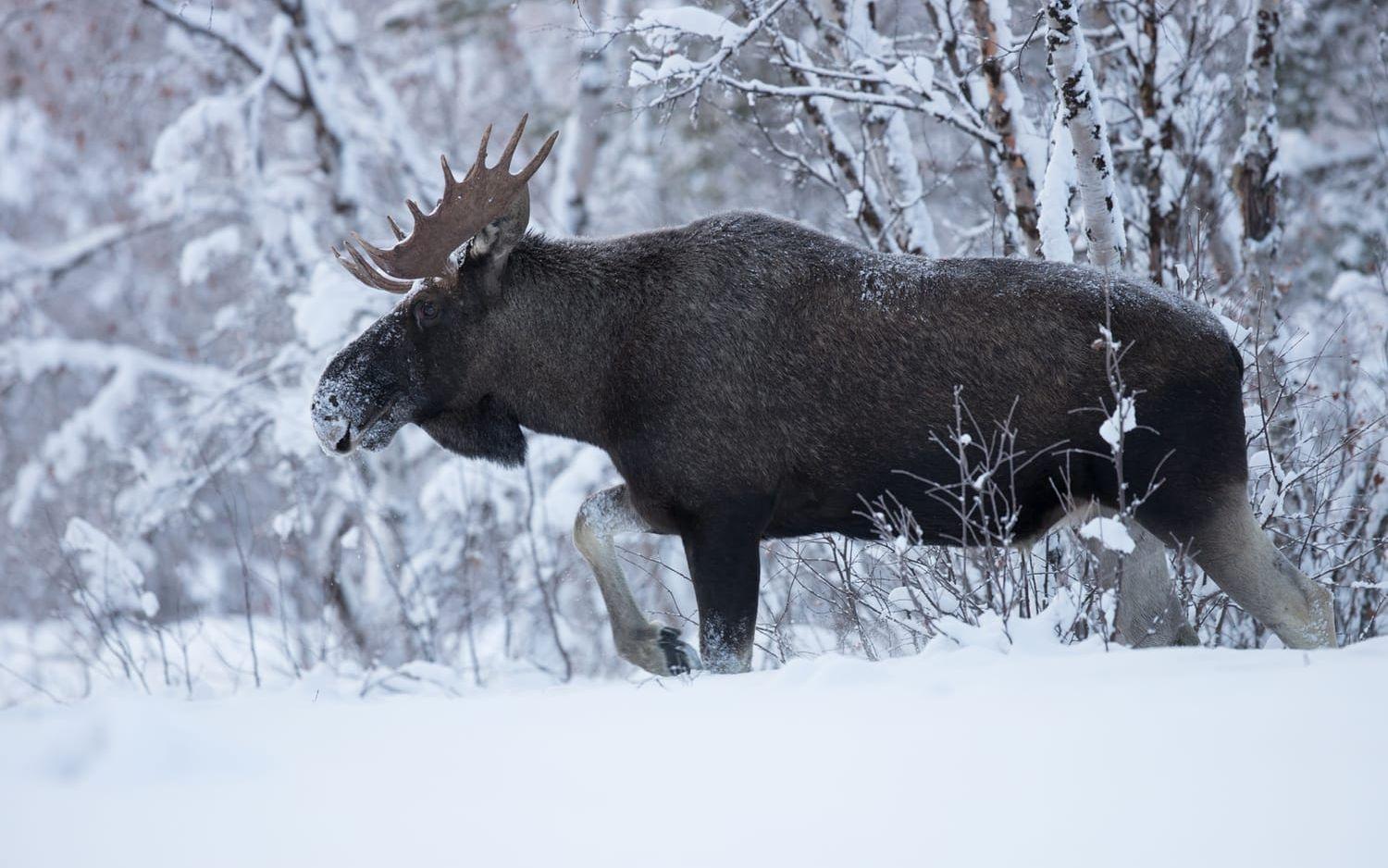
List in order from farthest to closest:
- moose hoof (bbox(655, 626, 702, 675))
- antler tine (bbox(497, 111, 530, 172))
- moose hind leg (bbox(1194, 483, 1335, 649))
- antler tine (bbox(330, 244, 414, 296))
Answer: antler tine (bbox(330, 244, 414, 296)) → moose hoof (bbox(655, 626, 702, 675)) → antler tine (bbox(497, 111, 530, 172)) → moose hind leg (bbox(1194, 483, 1335, 649))

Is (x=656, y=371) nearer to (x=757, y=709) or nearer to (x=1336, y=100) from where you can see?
(x=757, y=709)

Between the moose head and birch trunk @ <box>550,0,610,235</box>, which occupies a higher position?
birch trunk @ <box>550,0,610,235</box>

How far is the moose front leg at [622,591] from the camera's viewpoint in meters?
5.39

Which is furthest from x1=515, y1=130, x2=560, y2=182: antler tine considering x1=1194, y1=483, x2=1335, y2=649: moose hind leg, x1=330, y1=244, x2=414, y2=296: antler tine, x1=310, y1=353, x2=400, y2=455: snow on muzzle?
x1=1194, y1=483, x2=1335, y2=649: moose hind leg

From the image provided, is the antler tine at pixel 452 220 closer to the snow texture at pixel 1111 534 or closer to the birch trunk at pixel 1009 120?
the birch trunk at pixel 1009 120

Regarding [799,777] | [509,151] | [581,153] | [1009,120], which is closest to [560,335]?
[509,151]

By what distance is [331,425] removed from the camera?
210 inches

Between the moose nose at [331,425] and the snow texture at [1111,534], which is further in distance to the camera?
the moose nose at [331,425]

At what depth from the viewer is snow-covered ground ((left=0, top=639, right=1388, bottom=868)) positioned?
2.34 m

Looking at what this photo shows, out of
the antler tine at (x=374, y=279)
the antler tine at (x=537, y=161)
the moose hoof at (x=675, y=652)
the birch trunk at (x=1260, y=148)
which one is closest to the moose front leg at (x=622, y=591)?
the moose hoof at (x=675, y=652)

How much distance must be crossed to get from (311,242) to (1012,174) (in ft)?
27.3

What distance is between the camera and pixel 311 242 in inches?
504

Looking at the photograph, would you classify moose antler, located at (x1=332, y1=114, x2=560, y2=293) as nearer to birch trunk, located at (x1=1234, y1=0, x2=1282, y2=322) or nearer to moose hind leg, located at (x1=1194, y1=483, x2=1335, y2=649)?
moose hind leg, located at (x1=1194, y1=483, x2=1335, y2=649)

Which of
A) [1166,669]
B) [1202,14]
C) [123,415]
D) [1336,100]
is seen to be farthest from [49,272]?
[1336,100]
